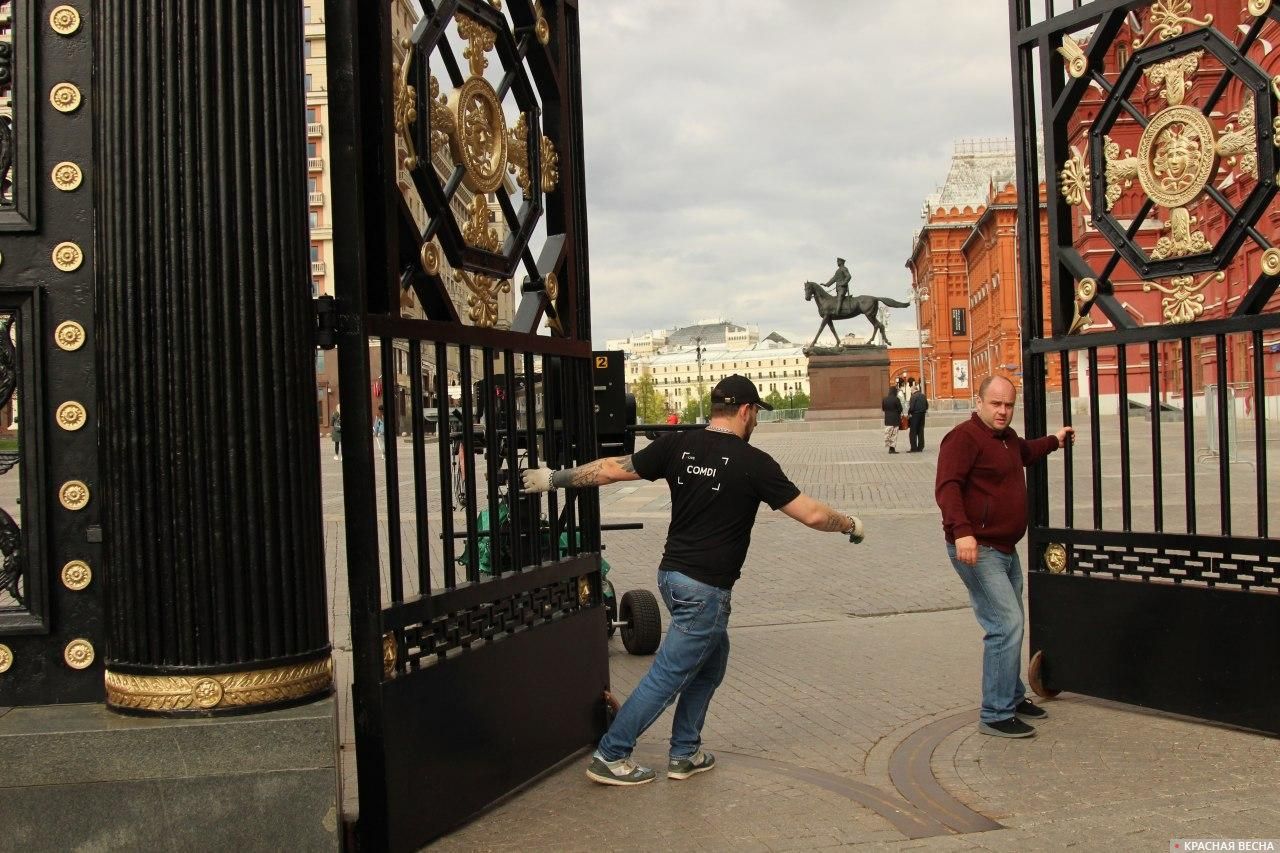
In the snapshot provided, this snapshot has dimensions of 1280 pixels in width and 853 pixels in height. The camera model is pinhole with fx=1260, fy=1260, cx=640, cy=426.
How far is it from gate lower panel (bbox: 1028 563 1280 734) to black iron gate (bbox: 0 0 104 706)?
15.2 ft

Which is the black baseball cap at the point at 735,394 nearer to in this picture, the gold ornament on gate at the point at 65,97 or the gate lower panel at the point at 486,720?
the gate lower panel at the point at 486,720

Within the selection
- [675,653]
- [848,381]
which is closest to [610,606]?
[675,653]

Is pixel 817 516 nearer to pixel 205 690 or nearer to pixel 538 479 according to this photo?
pixel 538 479

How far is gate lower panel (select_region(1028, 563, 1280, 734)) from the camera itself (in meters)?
5.70

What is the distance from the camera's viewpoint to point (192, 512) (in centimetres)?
394

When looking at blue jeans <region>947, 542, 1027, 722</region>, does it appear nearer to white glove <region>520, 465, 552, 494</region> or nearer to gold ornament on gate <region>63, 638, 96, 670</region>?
white glove <region>520, 465, 552, 494</region>

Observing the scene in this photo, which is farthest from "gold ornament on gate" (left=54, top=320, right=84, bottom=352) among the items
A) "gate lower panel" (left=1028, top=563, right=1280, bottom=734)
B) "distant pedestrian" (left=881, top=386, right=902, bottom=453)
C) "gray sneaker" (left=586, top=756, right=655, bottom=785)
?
"distant pedestrian" (left=881, top=386, right=902, bottom=453)

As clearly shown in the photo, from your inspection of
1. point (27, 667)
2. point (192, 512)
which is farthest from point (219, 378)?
point (27, 667)

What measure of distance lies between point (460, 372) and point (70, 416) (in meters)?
1.40

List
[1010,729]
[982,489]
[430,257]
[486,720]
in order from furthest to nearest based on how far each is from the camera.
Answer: [982,489], [1010,729], [486,720], [430,257]

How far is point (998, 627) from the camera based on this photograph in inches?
233

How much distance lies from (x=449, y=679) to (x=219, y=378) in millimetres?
1431

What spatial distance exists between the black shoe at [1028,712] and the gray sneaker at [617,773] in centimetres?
209

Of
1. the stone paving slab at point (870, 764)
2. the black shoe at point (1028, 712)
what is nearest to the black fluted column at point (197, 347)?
the stone paving slab at point (870, 764)
